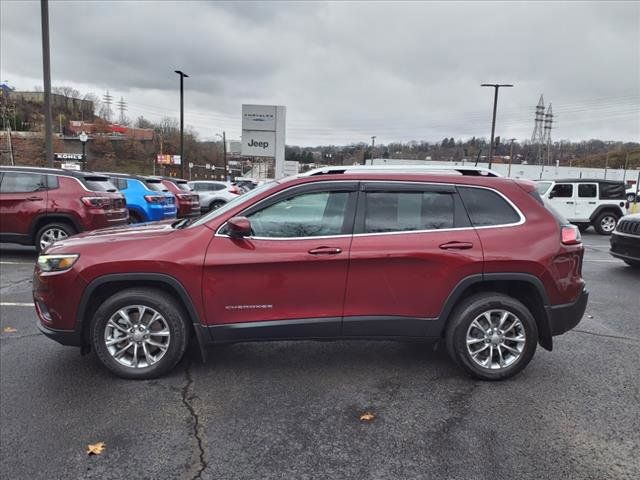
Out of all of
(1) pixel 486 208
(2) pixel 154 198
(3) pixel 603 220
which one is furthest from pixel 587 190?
(1) pixel 486 208

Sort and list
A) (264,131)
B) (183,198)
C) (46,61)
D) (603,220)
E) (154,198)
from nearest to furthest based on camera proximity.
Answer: (154,198) < (46,61) < (183,198) < (603,220) < (264,131)

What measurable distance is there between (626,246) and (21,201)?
1151 centimetres

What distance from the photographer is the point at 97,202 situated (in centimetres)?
902

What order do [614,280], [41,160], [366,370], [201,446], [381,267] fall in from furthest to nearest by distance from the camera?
[41,160], [614,280], [366,370], [381,267], [201,446]

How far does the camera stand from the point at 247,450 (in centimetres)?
291

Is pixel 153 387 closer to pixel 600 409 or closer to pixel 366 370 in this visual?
pixel 366 370

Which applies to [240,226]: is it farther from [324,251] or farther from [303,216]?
[324,251]

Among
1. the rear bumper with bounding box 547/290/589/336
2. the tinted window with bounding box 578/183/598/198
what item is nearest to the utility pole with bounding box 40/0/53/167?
the rear bumper with bounding box 547/290/589/336

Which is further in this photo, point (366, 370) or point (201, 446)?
point (366, 370)

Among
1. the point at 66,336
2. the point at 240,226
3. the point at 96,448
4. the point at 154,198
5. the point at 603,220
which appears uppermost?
the point at 240,226

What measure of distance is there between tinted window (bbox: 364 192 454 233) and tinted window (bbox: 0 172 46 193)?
7707 millimetres

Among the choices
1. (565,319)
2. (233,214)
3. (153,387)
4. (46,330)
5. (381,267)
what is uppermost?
(233,214)

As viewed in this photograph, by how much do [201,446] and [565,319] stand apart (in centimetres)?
302

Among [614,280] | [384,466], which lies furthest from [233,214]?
[614,280]
